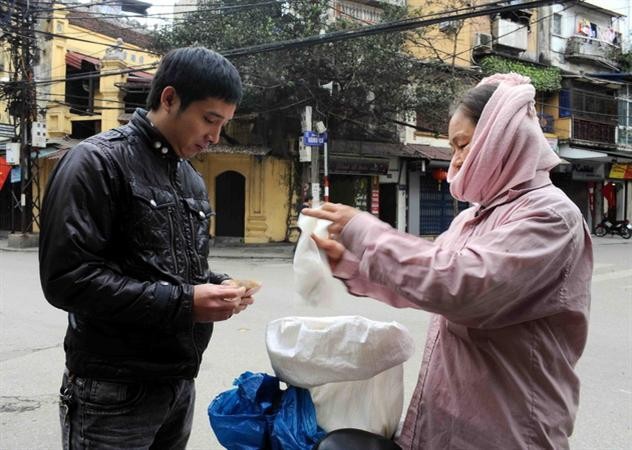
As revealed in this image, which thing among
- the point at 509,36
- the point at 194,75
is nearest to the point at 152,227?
the point at 194,75

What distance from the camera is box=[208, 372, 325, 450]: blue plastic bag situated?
160 centimetres

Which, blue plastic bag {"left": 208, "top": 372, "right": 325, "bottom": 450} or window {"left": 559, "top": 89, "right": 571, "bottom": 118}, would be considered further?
window {"left": 559, "top": 89, "right": 571, "bottom": 118}

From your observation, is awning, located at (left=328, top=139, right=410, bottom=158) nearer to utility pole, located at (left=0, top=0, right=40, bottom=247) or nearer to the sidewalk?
the sidewalk

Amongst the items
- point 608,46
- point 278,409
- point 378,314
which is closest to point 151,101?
point 278,409

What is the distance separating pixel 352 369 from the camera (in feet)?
5.24

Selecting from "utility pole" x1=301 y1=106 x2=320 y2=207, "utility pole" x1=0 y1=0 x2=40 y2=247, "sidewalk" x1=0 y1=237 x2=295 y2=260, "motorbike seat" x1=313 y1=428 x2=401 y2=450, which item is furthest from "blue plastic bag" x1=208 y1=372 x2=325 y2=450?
"utility pole" x1=0 y1=0 x2=40 y2=247

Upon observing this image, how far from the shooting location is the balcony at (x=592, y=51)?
76.2 feet

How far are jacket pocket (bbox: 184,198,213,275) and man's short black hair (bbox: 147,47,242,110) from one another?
0.31 m

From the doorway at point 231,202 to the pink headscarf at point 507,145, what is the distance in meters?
15.6

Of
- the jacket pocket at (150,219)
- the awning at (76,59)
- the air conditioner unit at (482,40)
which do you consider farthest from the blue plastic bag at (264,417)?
the air conditioner unit at (482,40)

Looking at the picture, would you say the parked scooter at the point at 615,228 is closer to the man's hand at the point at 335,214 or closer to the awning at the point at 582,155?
the awning at the point at 582,155

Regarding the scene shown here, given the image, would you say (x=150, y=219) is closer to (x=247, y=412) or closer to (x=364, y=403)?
(x=247, y=412)

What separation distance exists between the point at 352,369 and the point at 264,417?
0.33m

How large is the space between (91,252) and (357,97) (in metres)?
14.5
